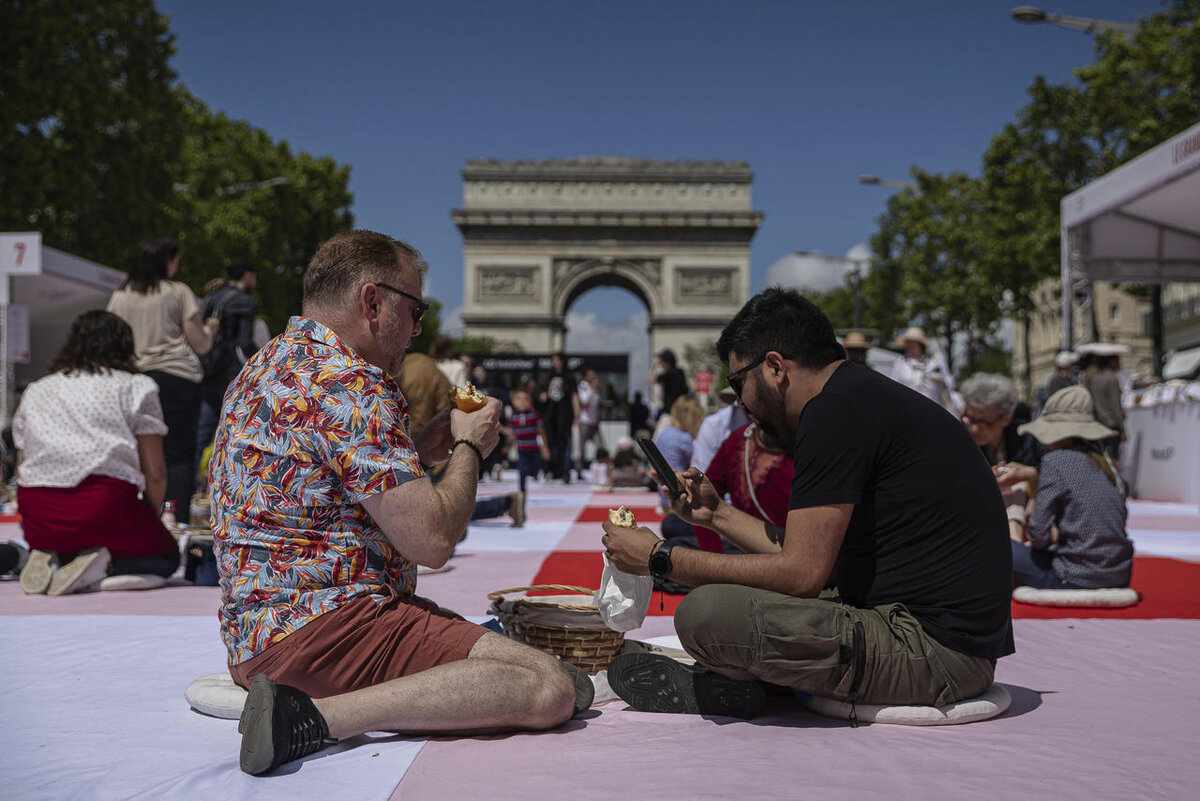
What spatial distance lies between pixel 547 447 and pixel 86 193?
11395 millimetres

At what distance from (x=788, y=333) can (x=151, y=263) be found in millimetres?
5430

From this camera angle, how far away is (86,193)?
2219 centimetres

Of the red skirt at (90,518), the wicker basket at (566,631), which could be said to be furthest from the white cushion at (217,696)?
the red skirt at (90,518)

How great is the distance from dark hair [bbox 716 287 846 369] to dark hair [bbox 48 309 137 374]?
3783 millimetres

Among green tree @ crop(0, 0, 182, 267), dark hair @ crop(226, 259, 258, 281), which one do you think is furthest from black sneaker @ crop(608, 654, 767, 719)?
green tree @ crop(0, 0, 182, 267)

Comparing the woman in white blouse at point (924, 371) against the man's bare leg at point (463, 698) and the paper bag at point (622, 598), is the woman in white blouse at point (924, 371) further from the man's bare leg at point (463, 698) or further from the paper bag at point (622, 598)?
the man's bare leg at point (463, 698)

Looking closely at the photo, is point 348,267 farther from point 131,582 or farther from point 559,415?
point 559,415

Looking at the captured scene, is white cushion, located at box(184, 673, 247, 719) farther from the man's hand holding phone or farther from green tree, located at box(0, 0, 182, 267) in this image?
green tree, located at box(0, 0, 182, 267)

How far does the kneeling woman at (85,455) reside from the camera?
18.3 feet

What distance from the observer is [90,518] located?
5.64 metres

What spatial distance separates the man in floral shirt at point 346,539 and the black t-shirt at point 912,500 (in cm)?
91

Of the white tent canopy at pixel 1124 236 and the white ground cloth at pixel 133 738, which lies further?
the white tent canopy at pixel 1124 236

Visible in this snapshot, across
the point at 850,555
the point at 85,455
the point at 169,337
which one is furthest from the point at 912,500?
the point at 169,337

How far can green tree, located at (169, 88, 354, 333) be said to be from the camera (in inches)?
Result: 1432
